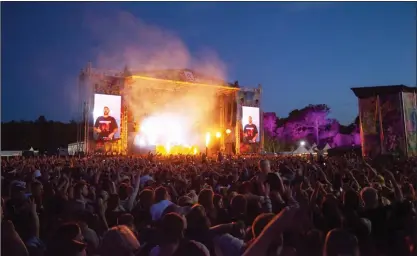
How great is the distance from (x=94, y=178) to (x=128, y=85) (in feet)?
58.3

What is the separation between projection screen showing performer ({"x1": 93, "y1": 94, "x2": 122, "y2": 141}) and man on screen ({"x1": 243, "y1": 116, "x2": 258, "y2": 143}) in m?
11.0

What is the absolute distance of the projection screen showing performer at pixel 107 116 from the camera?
2105cm

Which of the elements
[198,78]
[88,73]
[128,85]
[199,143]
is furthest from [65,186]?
[199,143]

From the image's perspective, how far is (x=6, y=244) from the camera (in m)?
2.61

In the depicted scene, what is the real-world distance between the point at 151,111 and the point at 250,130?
27.4 feet

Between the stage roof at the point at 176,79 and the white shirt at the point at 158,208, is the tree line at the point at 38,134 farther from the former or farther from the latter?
the white shirt at the point at 158,208

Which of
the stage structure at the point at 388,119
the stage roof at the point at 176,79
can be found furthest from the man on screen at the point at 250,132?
the stage structure at the point at 388,119

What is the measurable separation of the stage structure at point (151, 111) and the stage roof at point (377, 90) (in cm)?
1045

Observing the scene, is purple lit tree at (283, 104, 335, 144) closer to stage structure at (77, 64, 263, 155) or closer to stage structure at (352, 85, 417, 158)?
stage structure at (77, 64, 263, 155)

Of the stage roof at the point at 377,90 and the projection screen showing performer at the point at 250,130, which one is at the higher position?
the stage roof at the point at 377,90

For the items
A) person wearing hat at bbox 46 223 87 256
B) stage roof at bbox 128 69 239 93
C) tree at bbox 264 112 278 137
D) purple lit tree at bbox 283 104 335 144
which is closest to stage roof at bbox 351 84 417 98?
stage roof at bbox 128 69 239 93

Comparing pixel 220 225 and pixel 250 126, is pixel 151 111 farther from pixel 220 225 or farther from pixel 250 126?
pixel 220 225

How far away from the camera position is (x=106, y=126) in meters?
21.3

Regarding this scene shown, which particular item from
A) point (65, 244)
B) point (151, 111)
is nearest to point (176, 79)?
point (151, 111)
